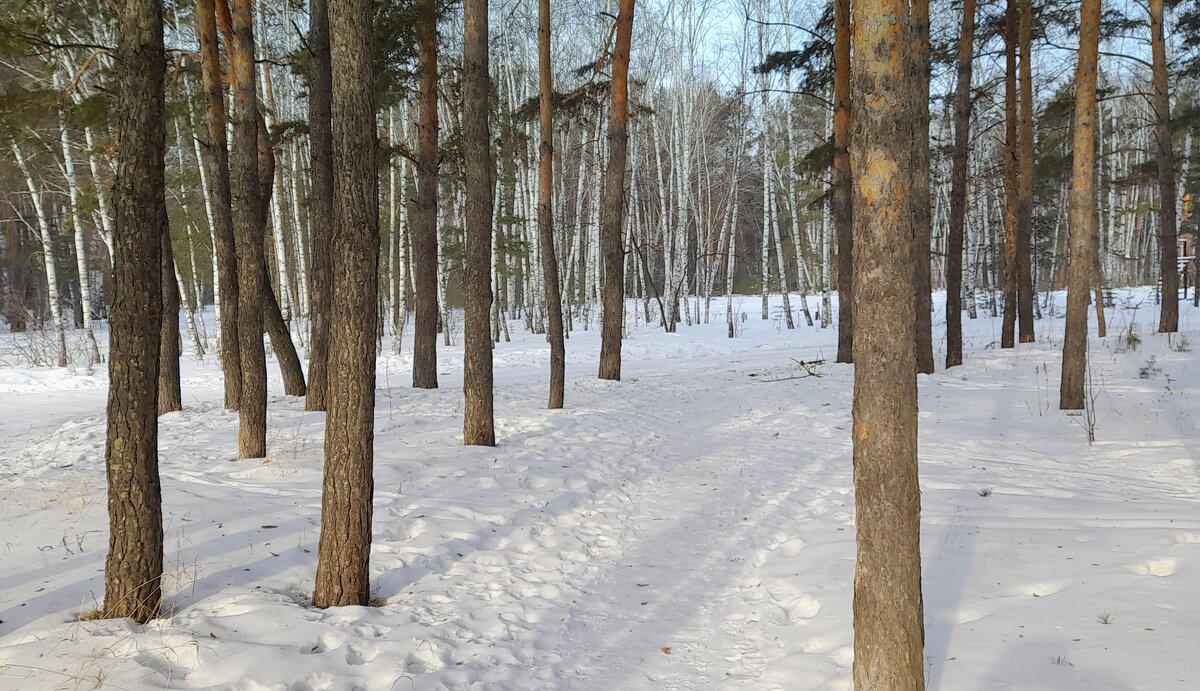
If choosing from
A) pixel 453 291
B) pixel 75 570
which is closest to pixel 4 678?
pixel 75 570

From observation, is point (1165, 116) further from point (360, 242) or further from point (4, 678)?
point (4, 678)

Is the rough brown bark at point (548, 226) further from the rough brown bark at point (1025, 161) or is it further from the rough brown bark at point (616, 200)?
the rough brown bark at point (1025, 161)

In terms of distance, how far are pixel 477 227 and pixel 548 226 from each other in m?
3.27

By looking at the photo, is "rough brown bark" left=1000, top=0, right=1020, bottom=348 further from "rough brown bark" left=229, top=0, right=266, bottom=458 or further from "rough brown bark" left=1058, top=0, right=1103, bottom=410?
"rough brown bark" left=229, top=0, right=266, bottom=458

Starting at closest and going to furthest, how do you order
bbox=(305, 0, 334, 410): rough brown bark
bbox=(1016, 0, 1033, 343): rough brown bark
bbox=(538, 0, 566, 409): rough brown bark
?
bbox=(305, 0, 334, 410): rough brown bark
bbox=(538, 0, 566, 409): rough brown bark
bbox=(1016, 0, 1033, 343): rough brown bark

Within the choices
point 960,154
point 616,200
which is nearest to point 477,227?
point 616,200

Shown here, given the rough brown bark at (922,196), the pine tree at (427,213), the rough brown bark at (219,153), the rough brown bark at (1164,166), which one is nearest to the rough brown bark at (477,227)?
the rough brown bark at (219,153)

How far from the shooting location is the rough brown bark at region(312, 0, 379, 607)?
4066 millimetres

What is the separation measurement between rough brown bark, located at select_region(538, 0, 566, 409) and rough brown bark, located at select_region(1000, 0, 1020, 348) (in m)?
10.3

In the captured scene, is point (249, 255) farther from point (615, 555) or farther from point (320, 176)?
point (615, 555)

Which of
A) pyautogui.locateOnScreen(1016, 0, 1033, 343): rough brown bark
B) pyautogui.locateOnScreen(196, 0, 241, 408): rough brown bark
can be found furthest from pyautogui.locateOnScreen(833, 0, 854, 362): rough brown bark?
pyautogui.locateOnScreen(196, 0, 241, 408): rough brown bark

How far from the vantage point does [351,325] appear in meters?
4.14

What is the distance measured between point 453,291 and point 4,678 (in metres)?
36.7

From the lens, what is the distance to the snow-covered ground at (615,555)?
3.31 m
